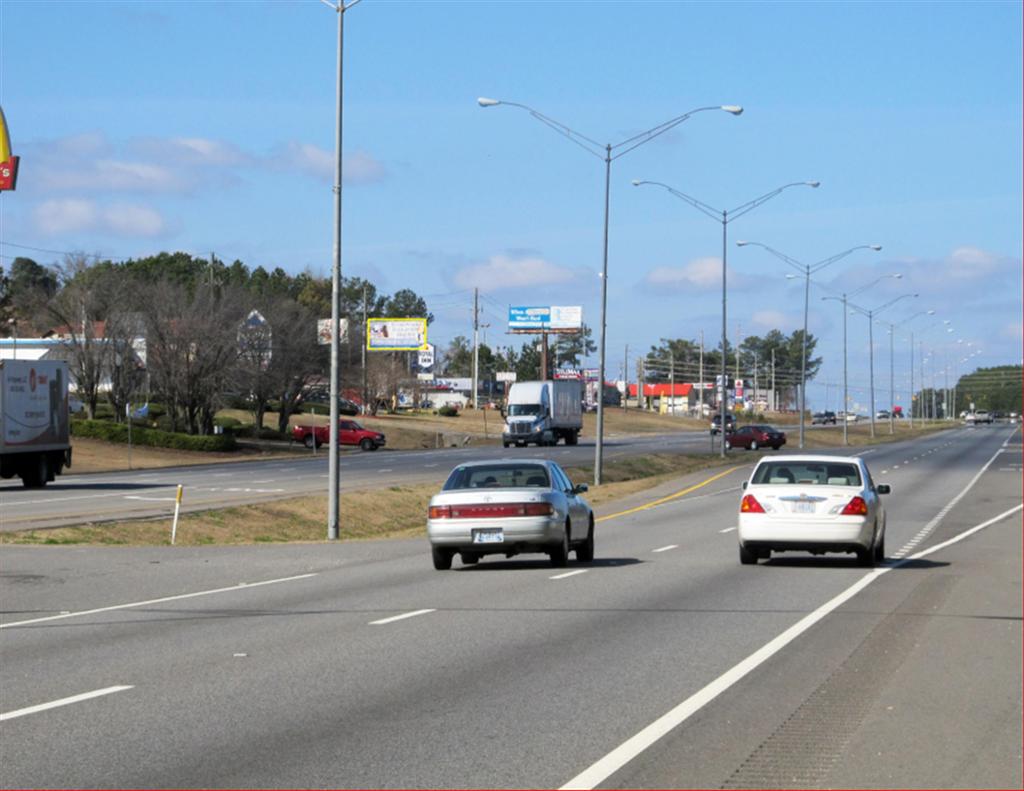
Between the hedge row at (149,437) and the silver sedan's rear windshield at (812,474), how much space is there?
51.8 meters

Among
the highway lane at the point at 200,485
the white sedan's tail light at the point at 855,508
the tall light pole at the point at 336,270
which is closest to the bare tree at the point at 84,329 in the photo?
the highway lane at the point at 200,485

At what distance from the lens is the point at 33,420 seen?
4291 cm

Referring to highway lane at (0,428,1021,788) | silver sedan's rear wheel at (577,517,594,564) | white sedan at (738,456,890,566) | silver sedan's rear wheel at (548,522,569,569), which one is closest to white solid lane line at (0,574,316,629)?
highway lane at (0,428,1021,788)

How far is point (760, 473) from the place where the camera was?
23.1 m

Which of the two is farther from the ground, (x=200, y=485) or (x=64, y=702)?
(x=64, y=702)

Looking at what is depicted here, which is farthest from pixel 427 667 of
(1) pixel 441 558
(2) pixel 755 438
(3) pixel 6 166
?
(2) pixel 755 438

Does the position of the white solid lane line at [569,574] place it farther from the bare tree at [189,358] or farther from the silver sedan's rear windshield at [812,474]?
the bare tree at [189,358]

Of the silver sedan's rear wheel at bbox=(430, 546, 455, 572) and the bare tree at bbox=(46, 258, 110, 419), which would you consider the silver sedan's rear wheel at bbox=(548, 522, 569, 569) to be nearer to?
the silver sedan's rear wheel at bbox=(430, 546, 455, 572)

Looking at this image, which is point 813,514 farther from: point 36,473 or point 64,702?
A: point 36,473

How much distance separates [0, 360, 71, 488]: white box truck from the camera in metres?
41.8

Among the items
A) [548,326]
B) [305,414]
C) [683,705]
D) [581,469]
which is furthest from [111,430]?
[548,326]

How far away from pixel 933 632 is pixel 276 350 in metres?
74.7

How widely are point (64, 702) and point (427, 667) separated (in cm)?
298

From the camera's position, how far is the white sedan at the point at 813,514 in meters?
22.0
